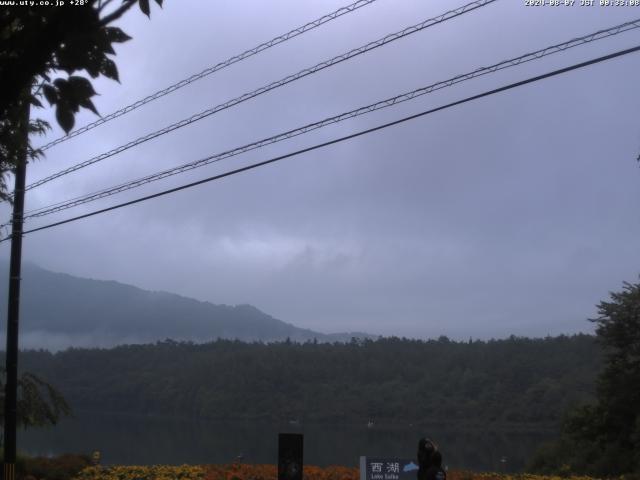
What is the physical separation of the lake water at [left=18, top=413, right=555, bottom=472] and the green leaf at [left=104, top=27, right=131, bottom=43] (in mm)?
16292

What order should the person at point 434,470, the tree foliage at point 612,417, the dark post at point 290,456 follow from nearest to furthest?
the person at point 434,470
the dark post at point 290,456
the tree foliage at point 612,417

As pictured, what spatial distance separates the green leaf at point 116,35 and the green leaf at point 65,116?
0.46 metres

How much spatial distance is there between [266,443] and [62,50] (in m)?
24.5

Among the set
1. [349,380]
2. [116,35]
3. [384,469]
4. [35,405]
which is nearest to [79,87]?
[116,35]

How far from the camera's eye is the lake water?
22844 mm

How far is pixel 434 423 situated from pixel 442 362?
11090 mm

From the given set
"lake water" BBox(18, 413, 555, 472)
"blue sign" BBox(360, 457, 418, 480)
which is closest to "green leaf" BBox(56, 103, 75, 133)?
"blue sign" BBox(360, 457, 418, 480)

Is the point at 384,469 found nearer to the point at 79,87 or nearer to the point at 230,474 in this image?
the point at 230,474

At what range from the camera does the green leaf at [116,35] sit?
427cm

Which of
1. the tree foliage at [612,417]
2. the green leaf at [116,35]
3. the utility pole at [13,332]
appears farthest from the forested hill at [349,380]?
the green leaf at [116,35]

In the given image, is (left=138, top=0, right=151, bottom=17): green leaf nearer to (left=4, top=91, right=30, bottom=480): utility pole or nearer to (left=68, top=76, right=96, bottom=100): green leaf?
(left=68, top=76, right=96, bottom=100): green leaf

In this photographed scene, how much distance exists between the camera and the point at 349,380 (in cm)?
4331

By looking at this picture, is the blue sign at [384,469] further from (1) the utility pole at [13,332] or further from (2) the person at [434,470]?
(1) the utility pole at [13,332]

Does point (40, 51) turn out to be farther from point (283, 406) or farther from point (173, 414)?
point (173, 414)
